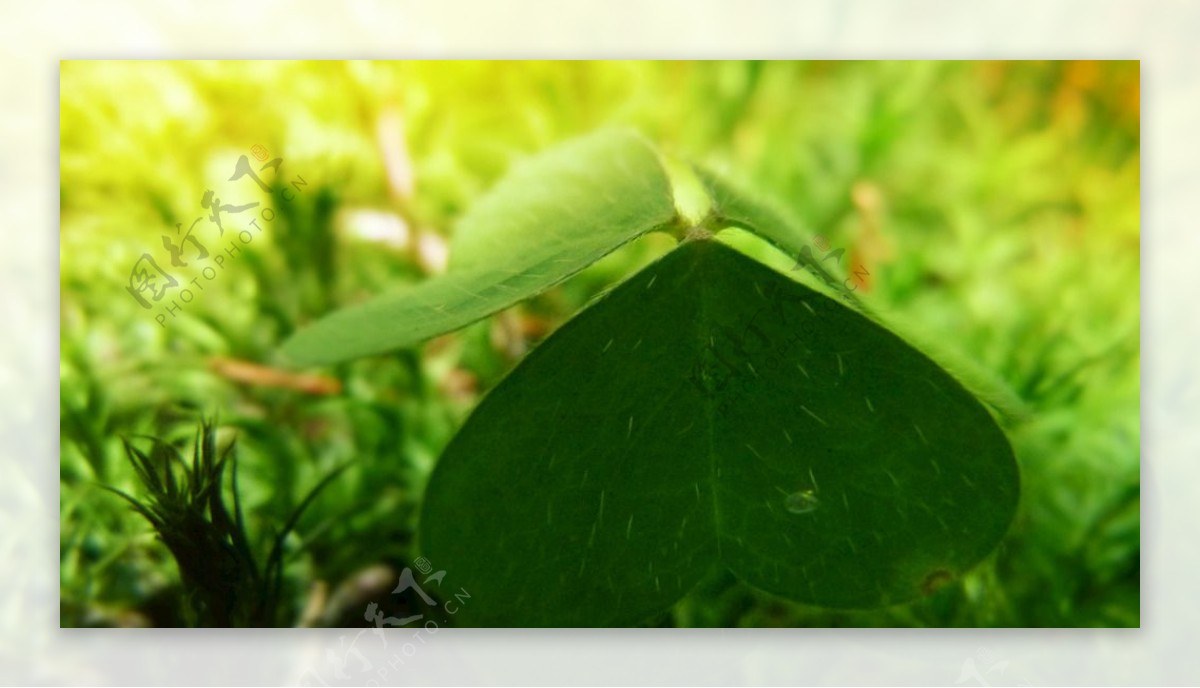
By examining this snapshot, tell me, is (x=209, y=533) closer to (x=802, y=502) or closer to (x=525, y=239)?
(x=525, y=239)

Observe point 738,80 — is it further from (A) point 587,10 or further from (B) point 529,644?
(B) point 529,644

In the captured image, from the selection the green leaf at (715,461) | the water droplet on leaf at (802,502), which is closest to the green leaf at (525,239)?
the green leaf at (715,461)

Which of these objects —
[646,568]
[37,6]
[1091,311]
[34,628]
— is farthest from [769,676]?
[37,6]

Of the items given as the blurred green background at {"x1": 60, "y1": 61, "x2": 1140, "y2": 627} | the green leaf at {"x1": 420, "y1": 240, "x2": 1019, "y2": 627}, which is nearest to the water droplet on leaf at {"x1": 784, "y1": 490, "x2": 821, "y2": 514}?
the green leaf at {"x1": 420, "y1": 240, "x2": 1019, "y2": 627}

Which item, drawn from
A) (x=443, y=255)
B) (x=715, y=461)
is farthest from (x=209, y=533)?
(x=715, y=461)

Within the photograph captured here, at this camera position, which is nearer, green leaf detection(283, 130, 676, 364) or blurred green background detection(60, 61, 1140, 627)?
green leaf detection(283, 130, 676, 364)

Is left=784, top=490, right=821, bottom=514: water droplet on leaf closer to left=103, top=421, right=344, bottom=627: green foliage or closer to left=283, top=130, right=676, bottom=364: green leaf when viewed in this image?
left=283, top=130, right=676, bottom=364: green leaf
